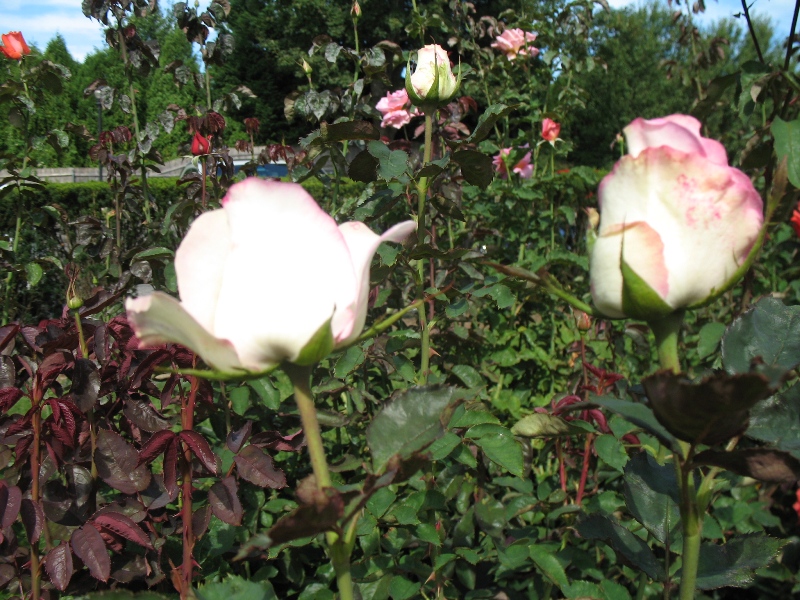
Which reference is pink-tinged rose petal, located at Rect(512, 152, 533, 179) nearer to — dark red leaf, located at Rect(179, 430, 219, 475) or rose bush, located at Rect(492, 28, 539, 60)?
rose bush, located at Rect(492, 28, 539, 60)

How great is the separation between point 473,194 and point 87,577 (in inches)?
83.3

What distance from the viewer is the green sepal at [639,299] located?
42 centimetres

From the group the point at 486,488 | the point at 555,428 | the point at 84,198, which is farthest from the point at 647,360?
the point at 84,198

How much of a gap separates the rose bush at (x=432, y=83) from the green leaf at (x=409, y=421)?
80 cm

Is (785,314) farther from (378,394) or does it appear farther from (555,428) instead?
(378,394)

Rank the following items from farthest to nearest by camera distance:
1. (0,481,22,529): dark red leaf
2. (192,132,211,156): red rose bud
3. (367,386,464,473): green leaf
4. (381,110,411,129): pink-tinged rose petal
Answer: (381,110,411,129): pink-tinged rose petal < (192,132,211,156): red rose bud < (0,481,22,529): dark red leaf < (367,386,464,473): green leaf

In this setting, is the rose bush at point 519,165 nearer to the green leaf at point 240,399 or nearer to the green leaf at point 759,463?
the green leaf at point 240,399

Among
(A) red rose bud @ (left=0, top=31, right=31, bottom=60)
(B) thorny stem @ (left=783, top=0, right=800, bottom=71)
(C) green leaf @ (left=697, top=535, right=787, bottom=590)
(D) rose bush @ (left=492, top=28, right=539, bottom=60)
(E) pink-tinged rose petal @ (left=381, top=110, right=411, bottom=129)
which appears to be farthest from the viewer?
(D) rose bush @ (left=492, top=28, right=539, bottom=60)

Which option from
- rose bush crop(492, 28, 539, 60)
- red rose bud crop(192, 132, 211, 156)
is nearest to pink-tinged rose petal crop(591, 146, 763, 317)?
red rose bud crop(192, 132, 211, 156)

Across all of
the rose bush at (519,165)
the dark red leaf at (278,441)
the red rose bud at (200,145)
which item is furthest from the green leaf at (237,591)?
the rose bush at (519,165)

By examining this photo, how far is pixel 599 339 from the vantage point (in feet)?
7.78

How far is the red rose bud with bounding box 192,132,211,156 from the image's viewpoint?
5.99ft

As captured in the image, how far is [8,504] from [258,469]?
1.11ft

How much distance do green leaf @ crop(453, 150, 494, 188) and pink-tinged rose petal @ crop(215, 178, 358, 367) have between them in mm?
728
